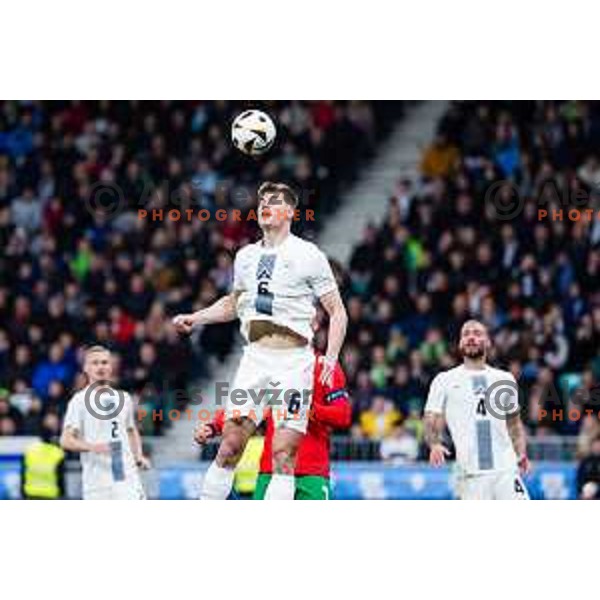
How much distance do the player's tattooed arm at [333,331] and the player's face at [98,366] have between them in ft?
7.54

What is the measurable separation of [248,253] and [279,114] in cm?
1187

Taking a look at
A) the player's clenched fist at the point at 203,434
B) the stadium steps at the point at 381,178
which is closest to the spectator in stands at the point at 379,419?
the stadium steps at the point at 381,178

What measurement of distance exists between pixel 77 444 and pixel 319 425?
2.24 meters

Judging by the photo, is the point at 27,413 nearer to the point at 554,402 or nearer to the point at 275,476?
the point at 554,402

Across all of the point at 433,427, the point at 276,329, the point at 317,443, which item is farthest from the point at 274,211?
the point at 433,427

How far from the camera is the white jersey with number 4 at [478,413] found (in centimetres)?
1502

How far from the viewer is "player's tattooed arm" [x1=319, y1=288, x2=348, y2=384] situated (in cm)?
1341

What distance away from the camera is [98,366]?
15.5 meters

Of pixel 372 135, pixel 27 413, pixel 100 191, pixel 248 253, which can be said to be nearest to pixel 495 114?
pixel 372 135

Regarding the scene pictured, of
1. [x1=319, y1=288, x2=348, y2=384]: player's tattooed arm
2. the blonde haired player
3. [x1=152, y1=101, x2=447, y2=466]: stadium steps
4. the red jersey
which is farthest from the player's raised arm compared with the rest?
[x1=152, y1=101, x2=447, y2=466]: stadium steps

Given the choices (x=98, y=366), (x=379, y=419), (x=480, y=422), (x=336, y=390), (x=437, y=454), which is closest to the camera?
(x=336, y=390)

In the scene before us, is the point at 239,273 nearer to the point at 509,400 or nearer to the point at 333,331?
the point at 333,331

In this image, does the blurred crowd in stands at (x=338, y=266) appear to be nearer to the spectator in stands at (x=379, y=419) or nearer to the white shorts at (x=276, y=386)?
the spectator in stands at (x=379, y=419)

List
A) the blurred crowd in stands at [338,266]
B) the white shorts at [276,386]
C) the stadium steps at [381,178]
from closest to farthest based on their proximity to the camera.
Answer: the white shorts at [276,386] → the blurred crowd in stands at [338,266] → the stadium steps at [381,178]
